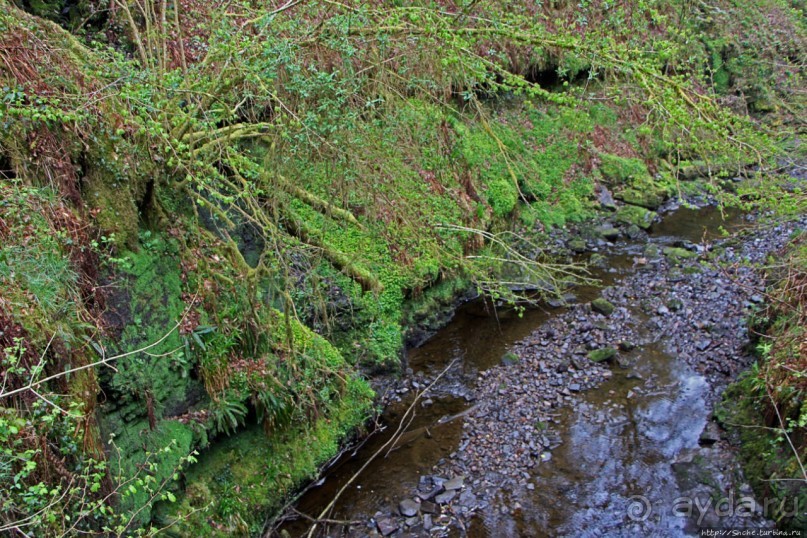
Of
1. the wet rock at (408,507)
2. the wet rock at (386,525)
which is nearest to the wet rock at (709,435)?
the wet rock at (408,507)

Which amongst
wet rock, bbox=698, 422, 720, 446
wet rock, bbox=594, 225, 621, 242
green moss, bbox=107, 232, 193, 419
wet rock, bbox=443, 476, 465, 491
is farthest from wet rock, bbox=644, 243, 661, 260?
green moss, bbox=107, 232, 193, 419

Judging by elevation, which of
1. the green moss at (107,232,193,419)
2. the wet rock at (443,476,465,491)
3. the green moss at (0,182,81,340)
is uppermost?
the green moss at (0,182,81,340)

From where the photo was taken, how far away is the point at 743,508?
5.68 metres

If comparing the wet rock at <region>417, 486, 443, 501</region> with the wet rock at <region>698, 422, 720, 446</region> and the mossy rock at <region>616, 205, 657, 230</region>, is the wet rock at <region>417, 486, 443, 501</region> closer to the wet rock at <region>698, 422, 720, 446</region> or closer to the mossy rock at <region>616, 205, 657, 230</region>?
the wet rock at <region>698, 422, 720, 446</region>

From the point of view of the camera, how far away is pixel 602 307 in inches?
378

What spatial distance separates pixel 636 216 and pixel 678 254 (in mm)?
2233

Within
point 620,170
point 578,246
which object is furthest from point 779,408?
point 620,170

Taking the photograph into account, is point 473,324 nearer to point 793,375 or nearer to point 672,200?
point 793,375

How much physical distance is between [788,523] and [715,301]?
4803mm

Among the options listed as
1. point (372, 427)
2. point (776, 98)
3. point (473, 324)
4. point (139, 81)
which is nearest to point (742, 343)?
point (473, 324)

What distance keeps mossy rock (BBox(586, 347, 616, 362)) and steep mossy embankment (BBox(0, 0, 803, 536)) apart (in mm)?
2840

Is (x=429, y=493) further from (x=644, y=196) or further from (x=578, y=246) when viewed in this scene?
(x=644, y=196)

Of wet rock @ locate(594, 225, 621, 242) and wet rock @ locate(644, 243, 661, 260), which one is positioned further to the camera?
wet rock @ locate(594, 225, 621, 242)

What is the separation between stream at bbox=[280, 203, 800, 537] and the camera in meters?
5.97
